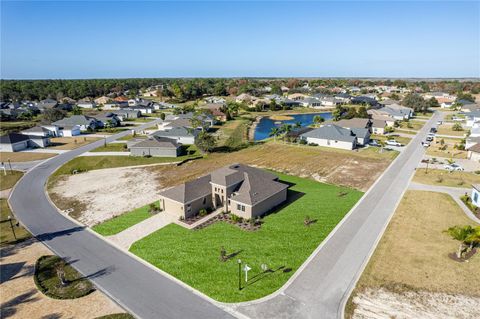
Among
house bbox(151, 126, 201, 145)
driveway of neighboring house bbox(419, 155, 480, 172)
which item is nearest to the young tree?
house bbox(151, 126, 201, 145)

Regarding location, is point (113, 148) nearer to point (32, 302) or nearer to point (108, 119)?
point (108, 119)

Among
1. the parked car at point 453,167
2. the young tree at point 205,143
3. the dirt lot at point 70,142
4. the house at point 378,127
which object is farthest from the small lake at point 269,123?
the dirt lot at point 70,142

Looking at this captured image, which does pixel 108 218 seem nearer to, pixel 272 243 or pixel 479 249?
pixel 272 243

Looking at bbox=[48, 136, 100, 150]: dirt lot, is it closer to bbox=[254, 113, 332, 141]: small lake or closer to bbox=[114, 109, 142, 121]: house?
bbox=[114, 109, 142, 121]: house

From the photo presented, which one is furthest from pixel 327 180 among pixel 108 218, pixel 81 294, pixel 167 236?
pixel 81 294

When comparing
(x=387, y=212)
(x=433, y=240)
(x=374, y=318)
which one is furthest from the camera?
(x=387, y=212)

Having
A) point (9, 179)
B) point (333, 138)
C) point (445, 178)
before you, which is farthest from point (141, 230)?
point (333, 138)
